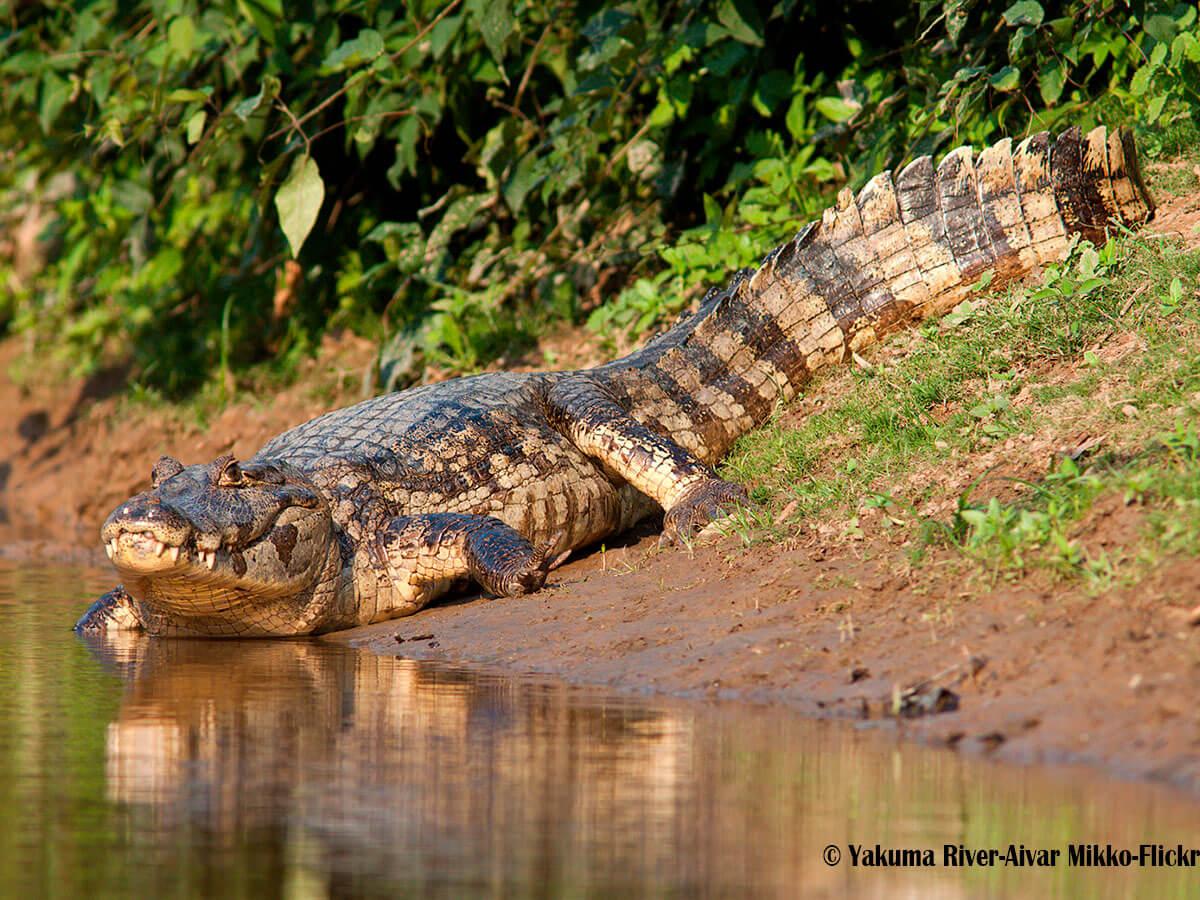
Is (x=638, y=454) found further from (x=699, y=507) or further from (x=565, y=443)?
(x=699, y=507)

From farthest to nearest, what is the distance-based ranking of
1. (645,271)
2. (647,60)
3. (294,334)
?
(294,334) < (645,271) < (647,60)

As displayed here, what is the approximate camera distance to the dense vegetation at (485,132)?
7289 millimetres

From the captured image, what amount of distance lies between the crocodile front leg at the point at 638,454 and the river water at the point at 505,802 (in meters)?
1.85

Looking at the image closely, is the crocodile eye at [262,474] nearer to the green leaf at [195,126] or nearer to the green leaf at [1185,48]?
the green leaf at [195,126]

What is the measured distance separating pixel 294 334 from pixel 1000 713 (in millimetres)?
7319

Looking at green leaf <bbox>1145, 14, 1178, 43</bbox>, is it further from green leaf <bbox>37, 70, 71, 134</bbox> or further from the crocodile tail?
green leaf <bbox>37, 70, 71, 134</bbox>

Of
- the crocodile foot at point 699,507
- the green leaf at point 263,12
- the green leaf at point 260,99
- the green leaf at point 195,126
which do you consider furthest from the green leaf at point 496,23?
the crocodile foot at point 699,507

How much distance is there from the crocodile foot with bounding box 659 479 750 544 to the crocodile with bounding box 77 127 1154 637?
0.01 metres

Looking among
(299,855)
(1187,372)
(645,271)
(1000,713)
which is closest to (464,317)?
(645,271)

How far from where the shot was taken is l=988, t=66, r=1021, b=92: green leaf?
6729mm

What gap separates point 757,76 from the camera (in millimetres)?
8070

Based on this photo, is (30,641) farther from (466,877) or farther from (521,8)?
(521,8)

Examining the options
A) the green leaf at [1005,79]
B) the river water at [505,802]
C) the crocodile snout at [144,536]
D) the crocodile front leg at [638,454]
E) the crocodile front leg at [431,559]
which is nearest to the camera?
the river water at [505,802]

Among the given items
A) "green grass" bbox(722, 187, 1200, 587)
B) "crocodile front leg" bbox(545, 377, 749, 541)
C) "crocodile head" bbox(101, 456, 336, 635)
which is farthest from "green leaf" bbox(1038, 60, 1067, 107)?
"crocodile head" bbox(101, 456, 336, 635)
